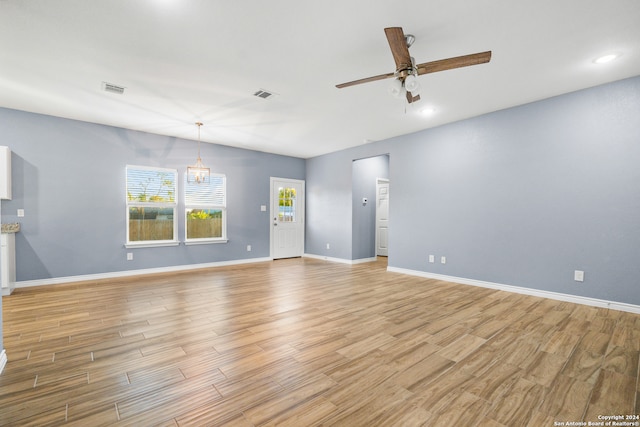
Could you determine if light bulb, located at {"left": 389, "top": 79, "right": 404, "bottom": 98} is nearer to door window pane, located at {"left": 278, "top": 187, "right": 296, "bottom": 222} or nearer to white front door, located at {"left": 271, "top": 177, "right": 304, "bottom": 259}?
white front door, located at {"left": 271, "top": 177, "right": 304, "bottom": 259}

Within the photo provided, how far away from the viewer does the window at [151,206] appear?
215 inches

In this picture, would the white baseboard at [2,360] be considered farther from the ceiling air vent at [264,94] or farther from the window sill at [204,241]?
the window sill at [204,241]

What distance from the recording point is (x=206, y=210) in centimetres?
636

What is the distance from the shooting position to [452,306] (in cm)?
358

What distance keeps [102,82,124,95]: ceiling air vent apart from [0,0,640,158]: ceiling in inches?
2.6

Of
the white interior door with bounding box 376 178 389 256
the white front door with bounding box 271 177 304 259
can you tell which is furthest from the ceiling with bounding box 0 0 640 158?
the white interior door with bounding box 376 178 389 256

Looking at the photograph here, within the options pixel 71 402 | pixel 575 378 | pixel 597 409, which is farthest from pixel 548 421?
pixel 71 402

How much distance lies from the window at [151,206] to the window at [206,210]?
29 cm

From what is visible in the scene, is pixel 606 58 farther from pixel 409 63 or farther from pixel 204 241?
pixel 204 241

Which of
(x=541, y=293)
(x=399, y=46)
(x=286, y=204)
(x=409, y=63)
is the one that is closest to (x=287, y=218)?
(x=286, y=204)

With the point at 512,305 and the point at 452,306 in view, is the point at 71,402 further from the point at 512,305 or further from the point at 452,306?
the point at 512,305

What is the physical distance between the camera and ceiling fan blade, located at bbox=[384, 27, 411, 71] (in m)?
2.09

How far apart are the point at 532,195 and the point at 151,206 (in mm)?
6657

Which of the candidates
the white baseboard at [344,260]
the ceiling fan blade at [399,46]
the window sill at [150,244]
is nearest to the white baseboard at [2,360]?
the window sill at [150,244]
